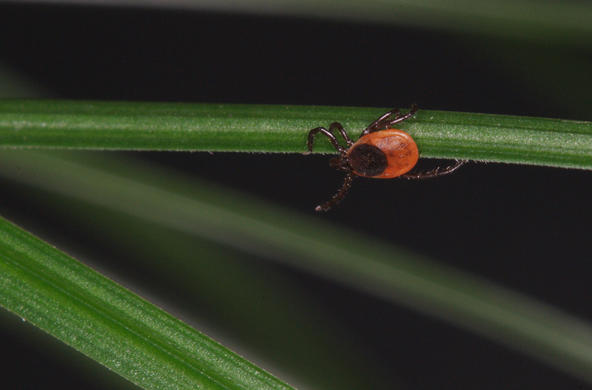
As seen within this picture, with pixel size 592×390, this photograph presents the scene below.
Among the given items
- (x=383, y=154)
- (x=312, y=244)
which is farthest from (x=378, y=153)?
(x=312, y=244)

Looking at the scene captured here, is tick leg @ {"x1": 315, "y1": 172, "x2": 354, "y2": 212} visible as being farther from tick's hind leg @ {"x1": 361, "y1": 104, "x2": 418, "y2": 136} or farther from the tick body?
tick's hind leg @ {"x1": 361, "y1": 104, "x2": 418, "y2": 136}

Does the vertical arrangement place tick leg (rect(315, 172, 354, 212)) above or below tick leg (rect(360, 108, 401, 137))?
above

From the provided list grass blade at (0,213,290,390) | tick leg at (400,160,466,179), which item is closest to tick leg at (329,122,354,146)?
tick leg at (400,160,466,179)

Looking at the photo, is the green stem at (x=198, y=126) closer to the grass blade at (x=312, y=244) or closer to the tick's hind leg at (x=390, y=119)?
the tick's hind leg at (x=390, y=119)

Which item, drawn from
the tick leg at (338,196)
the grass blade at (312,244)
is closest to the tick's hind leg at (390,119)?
the tick leg at (338,196)

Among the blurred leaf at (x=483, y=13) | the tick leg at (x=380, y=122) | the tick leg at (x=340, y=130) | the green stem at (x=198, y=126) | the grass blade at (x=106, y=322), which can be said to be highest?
the blurred leaf at (x=483, y=13)

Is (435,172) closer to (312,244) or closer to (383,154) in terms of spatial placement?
(383,154)

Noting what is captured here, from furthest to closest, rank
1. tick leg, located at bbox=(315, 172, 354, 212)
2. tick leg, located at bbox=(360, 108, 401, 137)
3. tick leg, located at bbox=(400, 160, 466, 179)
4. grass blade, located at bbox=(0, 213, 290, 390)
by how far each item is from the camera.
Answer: tick leg, located at bbox=(315, 172, 354, 212) < tick leg, located at bbox=(400, 160, 466, 179) < tick leg, located at bbox=(360, 108, 401, 137) < grass blade, located at bbox=(0, 213, 290, 390)

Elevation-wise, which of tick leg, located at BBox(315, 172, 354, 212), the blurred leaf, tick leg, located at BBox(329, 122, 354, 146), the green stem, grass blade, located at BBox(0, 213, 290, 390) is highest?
the blurred leaf
